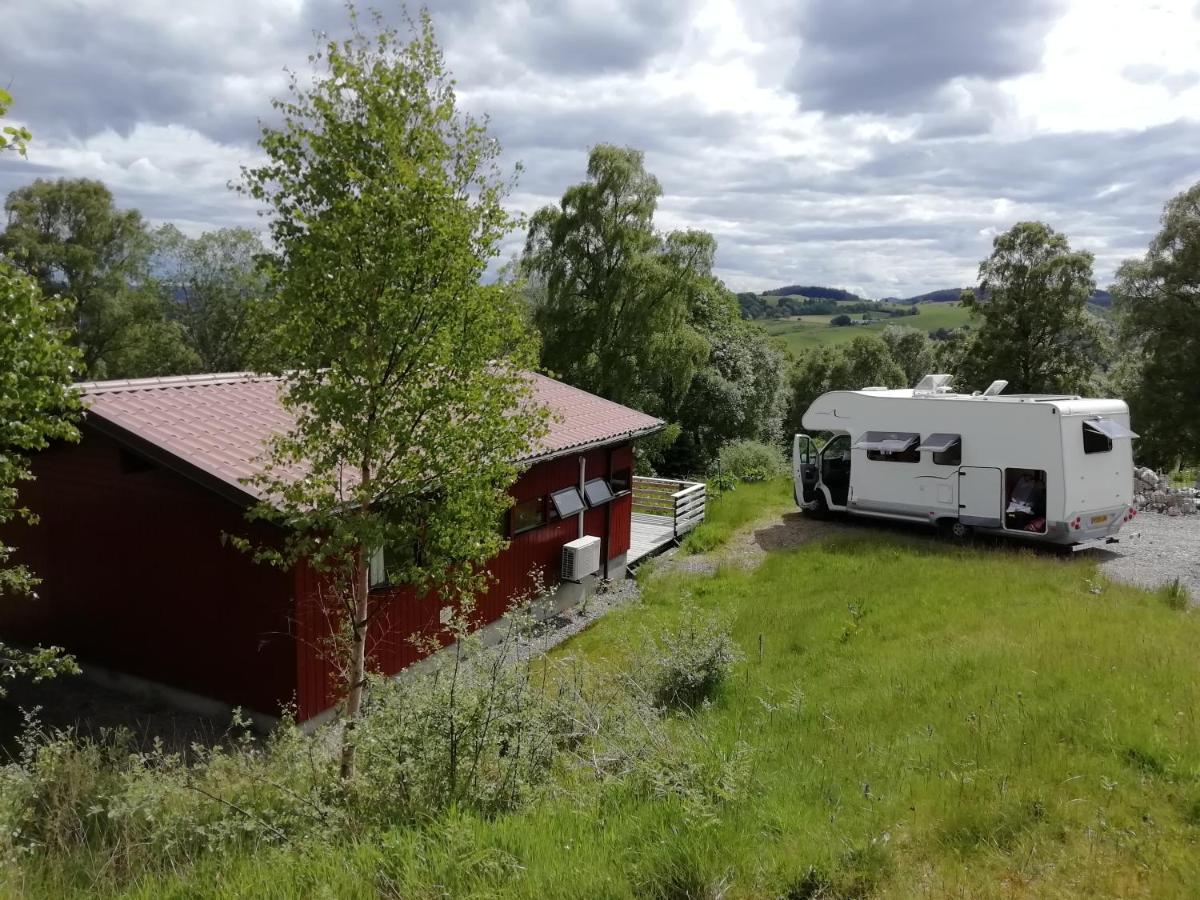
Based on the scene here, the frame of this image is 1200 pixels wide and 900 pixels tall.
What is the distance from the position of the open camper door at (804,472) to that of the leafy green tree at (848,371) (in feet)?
128

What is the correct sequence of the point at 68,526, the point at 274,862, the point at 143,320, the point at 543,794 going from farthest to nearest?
Result: the point at 143,320 < the point at 68,526 < the point at 543,794 < the point at 274,862

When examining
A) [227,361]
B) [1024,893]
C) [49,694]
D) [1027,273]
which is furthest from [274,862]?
[227,361]

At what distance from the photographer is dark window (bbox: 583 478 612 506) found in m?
13.5

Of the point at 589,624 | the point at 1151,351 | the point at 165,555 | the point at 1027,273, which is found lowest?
the point at 589,624

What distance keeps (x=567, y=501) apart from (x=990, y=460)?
7.81 meters

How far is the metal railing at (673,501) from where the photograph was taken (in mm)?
17328

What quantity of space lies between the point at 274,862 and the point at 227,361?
125ft

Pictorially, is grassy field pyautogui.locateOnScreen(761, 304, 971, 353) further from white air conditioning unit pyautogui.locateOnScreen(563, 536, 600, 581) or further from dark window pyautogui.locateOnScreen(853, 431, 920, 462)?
white air conditioning unit pyautogui.locateOnScreen(563, 536, 600, 581)

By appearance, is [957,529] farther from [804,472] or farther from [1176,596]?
[1176,596]

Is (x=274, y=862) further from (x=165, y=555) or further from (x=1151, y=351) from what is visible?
(x=1151, y=351)

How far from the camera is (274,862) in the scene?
425 cm

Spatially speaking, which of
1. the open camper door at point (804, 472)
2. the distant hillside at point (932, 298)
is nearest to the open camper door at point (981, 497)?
the open camper door at point (804, 472)

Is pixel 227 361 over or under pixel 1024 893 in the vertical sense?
over

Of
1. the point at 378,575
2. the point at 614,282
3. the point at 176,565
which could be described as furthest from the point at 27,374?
the point at 614,282
